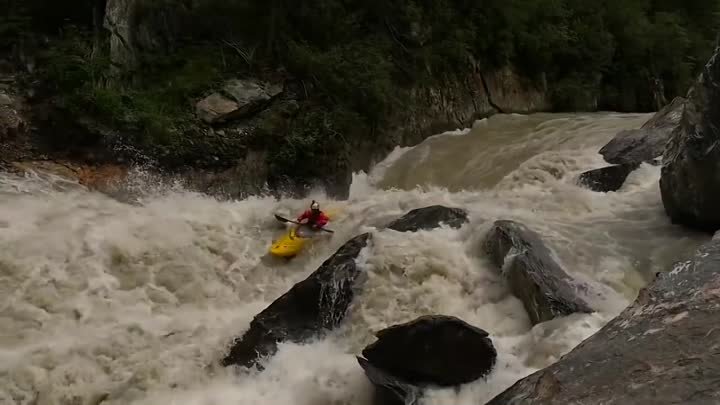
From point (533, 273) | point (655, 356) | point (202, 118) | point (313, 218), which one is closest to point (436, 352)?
point (533, 273)

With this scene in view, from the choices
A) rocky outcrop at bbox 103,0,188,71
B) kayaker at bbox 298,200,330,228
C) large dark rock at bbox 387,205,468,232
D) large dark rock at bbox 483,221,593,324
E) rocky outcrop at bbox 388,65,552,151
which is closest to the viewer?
large dark rock at bbox 483,221,593,324

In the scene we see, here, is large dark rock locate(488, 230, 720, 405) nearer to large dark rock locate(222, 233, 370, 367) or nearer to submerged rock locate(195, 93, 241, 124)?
large dark rock locate(222, 233, 370, 367)

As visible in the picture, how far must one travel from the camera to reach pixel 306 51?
11203 millimetres

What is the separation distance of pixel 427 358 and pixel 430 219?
2768mm

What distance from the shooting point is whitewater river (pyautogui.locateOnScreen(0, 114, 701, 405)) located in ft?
17.0

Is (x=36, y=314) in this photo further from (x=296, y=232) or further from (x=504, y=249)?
(x=504, y=249)

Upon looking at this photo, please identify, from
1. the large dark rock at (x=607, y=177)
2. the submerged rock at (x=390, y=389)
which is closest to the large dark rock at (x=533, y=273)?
the submerged rock at (x=390, y=389)

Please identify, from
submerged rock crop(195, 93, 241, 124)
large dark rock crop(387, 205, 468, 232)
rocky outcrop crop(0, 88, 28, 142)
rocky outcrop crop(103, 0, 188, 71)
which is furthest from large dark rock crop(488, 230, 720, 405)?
rocky outcrop crop(103, 0, 188, 71)

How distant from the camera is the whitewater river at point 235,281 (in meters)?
5.18

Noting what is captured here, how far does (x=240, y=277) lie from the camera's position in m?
7.30

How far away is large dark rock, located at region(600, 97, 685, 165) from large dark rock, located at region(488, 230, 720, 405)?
6.84 meters

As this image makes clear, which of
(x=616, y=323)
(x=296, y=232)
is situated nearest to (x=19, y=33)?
(x=296, y=232)

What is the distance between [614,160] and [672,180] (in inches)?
103

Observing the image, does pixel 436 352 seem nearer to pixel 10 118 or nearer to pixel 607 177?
pixel 607 177
